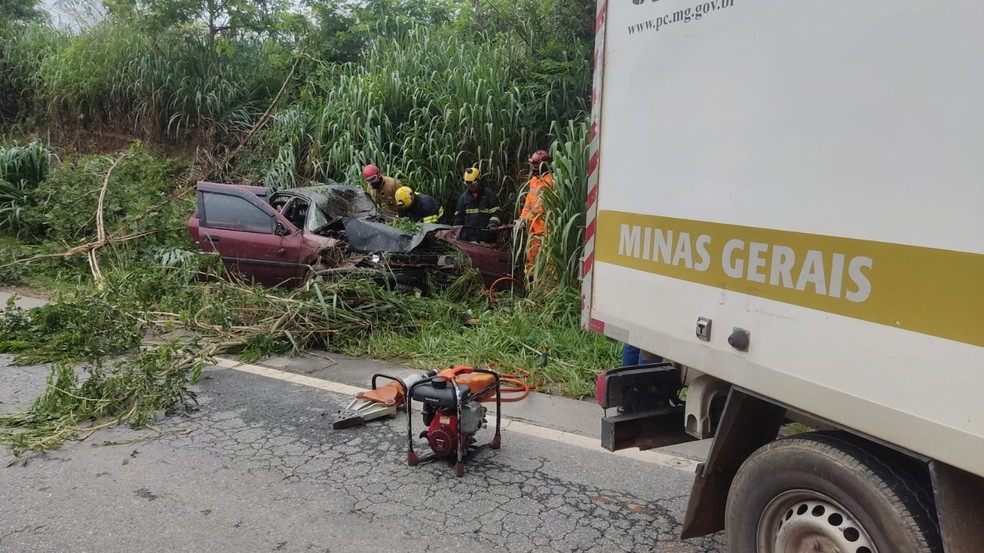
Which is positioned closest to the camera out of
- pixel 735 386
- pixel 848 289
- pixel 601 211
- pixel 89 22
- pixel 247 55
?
pixel 848 289

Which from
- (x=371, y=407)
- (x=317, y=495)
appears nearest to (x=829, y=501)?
(x=317, y=495)

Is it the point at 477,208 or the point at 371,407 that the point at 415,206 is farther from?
the point at 371,407

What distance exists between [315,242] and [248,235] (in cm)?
92

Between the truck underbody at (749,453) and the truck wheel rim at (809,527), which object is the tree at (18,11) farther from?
the truck wheel rim at (809,527)

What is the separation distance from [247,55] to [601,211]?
14.2 meters

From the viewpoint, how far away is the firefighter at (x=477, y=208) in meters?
9.12

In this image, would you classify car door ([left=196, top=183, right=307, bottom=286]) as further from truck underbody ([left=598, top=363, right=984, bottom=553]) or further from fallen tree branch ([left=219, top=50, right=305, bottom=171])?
truck underbody ([left=598, top=363, right=984, bottom=553])

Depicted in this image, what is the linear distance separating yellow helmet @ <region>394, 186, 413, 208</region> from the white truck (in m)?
6.62

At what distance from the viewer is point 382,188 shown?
10.2 metres

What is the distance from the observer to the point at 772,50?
7.88ft

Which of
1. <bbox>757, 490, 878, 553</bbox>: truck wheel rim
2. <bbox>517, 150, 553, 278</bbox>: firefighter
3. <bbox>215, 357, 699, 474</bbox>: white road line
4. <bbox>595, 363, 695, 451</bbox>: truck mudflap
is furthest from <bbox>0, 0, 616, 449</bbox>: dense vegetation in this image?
<bbox>757, 490, 878, 553</bbox>: truck wheel rim

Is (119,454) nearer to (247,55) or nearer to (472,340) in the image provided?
(472,340)

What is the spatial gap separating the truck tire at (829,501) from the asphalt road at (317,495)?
2.68ft

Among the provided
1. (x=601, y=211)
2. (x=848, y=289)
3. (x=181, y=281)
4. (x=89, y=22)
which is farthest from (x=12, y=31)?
(x=848, y=289)
